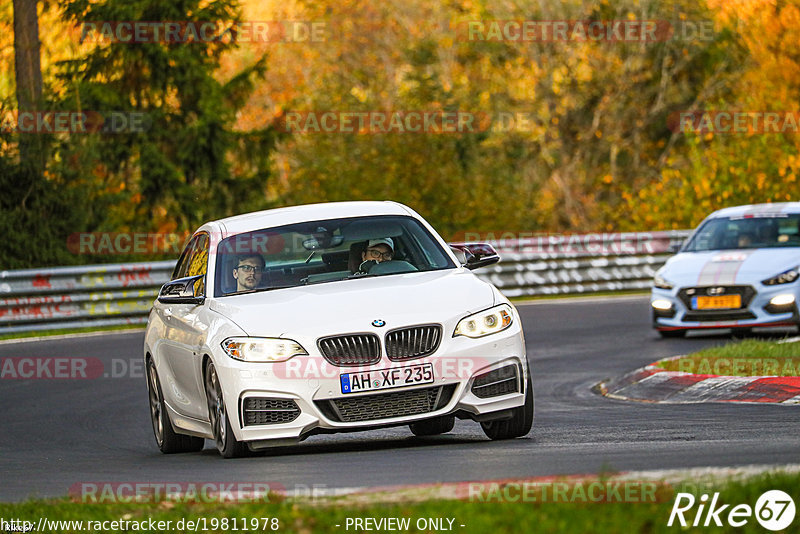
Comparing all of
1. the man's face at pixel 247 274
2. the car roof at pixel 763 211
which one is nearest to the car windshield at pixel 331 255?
the man's face at pixel 247 274

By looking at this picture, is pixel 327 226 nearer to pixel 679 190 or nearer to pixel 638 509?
pixel 638 509

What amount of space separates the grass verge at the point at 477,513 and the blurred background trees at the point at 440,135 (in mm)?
22272

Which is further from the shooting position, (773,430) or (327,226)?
(327,226)

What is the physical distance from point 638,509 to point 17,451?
7009 mm

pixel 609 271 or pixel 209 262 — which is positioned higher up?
pixel 209 262

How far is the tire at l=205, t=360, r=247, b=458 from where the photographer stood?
976 cm

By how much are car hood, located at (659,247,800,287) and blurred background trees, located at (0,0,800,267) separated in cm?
1392

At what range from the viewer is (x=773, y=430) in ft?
31.9

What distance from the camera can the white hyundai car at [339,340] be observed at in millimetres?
9406

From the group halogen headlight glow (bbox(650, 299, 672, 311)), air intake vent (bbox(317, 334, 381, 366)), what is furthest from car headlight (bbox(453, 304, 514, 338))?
halogen headlight glow (bbox(650, 299, 672, 311))

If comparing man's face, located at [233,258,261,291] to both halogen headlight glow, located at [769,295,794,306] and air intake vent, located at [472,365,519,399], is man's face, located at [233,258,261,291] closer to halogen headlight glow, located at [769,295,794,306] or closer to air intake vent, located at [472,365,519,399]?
air intake vent, located at [472,365,519,399]

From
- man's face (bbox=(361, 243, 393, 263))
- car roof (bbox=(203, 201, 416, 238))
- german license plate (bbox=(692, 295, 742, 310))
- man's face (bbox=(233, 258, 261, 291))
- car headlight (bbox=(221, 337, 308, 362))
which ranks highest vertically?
car roof (bbox=(203, 201, 416, 238))

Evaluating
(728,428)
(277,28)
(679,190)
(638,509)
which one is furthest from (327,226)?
(277,28)

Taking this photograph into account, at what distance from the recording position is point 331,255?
10906 mm
